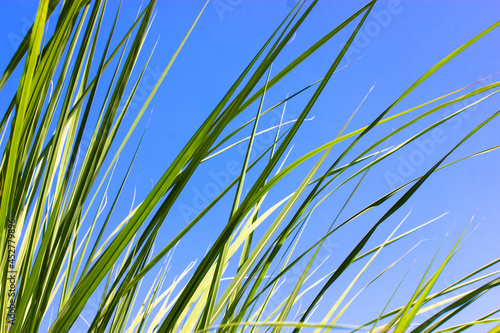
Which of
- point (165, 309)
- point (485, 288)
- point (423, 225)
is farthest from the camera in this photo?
point (165, 309)

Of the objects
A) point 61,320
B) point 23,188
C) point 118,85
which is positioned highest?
point 118,85

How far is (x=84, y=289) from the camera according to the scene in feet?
1.27

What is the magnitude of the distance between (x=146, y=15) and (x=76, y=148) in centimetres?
17

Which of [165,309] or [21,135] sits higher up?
[21,135]

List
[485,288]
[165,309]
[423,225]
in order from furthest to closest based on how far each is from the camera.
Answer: [165,309]
[423,225]
[485,288]

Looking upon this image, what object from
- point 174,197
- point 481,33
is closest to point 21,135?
point 174,197

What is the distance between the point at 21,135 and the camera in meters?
0.39

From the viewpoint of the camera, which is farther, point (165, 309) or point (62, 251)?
point (165, 309)

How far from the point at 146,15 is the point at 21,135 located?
0.60 ft

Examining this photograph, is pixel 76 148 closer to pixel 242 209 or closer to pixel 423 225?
pixel 242 209

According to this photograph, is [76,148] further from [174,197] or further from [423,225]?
[423,225]

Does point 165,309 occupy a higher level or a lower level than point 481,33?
lower

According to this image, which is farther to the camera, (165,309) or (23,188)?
(165,309)

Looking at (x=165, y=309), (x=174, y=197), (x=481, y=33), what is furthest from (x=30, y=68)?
(x=165, y=309)
